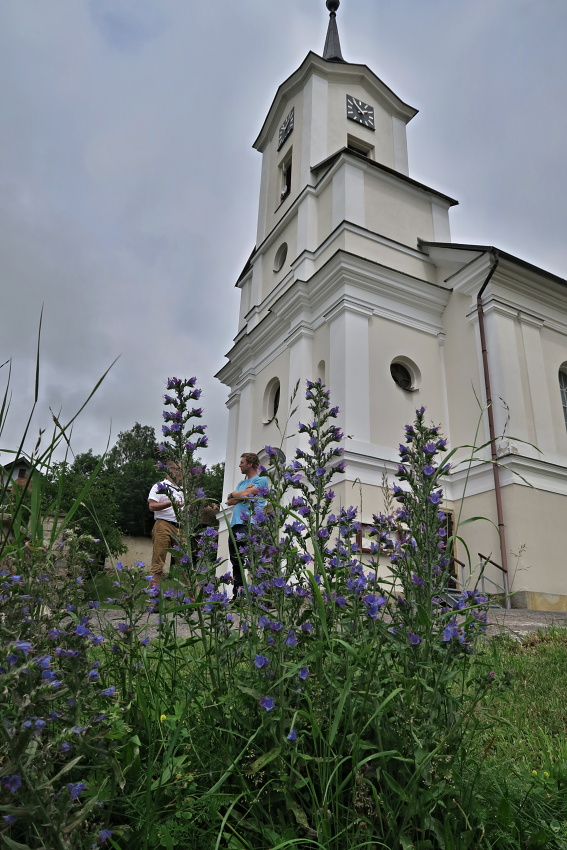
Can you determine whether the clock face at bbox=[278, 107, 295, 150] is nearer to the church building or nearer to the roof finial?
the church building

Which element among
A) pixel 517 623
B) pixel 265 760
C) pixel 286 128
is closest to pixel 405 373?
pixel 517 623

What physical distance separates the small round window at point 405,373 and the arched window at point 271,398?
139 inches

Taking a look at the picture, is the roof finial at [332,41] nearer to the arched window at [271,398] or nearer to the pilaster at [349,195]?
the pilaster at [349,195]

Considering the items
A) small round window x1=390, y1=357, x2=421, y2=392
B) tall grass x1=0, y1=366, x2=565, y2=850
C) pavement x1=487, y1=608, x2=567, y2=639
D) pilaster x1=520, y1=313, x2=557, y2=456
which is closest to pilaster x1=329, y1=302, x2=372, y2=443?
small round window x1=390, y1=357, x2=421, y2=392

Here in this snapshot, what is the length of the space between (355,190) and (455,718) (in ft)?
50.8

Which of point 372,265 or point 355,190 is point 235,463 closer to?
point 372,265

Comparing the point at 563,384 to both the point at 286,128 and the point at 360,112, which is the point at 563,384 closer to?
the point at 360,112

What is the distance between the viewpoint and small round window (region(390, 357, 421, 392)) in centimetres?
1433

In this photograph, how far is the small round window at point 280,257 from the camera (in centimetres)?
1773

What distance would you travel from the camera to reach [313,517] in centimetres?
223

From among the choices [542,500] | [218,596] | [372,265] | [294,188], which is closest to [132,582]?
[218,596]

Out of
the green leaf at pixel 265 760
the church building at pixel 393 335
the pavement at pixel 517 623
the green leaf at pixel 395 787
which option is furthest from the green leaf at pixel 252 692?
the church building at pixel 393 335

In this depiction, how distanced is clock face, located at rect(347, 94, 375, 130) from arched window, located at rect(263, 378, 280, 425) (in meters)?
8.73

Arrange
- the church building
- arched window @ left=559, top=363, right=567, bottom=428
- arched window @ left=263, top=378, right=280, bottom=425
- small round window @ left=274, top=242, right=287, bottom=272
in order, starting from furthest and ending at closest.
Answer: small round window @ left=274, top=242, right=287, bottom=272 → arched window @ left=263, top=378, right=280, bottom=425 → arched window @ left=559, top=363, right=567, bottom=428 → the church building
